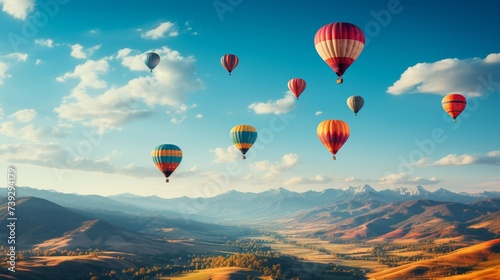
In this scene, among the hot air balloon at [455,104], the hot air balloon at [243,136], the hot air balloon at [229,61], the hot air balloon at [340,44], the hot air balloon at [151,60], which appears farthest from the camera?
the hot air balloon at [151,60]

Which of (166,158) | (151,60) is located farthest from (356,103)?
(151,60)

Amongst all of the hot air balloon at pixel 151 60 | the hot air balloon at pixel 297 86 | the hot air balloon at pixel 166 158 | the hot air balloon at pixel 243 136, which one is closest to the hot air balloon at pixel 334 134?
the hot air balloon at pixel 297 86

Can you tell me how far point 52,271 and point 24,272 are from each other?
20.6 meters

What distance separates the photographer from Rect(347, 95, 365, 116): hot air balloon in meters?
112

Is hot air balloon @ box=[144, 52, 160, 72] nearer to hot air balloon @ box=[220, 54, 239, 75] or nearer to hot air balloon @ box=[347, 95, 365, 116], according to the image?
hot air balloon @ box=[220, 54, 239, 75]

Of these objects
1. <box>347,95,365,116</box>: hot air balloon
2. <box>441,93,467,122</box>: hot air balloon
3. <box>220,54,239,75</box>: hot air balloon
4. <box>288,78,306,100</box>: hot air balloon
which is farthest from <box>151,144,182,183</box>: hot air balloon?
<box>441,93,467,122</box>: hot air balloon

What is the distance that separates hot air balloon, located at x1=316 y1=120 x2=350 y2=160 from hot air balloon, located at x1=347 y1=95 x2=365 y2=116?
64.9 feet

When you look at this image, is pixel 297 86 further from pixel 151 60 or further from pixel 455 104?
pixel 455 104

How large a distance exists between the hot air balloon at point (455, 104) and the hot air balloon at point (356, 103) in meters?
31.2

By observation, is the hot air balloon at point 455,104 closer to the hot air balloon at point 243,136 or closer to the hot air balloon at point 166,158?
the hot air balloon at point 243,136

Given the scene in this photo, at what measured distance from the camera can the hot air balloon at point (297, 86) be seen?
11194cm

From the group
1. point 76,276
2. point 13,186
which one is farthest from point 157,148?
point 76,276

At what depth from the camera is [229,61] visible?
11806cm

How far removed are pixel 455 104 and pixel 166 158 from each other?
91262 mm
